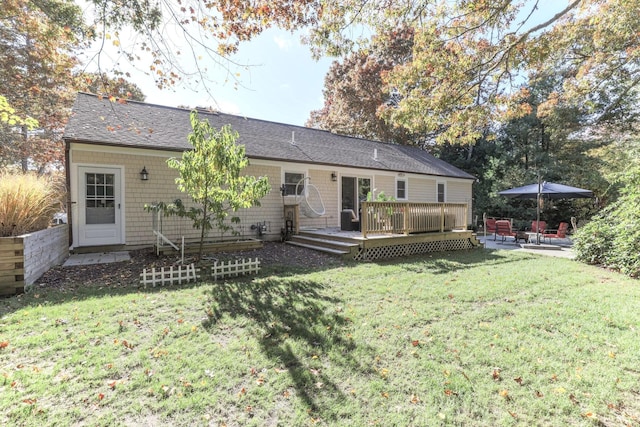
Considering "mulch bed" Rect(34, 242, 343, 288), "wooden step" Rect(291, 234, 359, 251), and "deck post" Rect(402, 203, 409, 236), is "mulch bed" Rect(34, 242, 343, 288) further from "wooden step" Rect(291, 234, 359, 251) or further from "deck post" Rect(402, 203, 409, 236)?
"deck post" Rect(402, 203, 409, 236)

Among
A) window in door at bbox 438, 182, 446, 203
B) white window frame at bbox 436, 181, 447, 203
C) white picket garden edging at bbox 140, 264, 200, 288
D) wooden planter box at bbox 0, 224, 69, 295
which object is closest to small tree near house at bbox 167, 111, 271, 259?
white picket garden edging at bbox 140, 264, 200, 288

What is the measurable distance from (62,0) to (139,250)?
7067mm

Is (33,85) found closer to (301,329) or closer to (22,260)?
→ (22,260)

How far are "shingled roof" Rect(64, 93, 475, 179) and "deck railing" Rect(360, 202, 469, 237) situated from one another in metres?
3.53

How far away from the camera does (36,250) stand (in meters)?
4.89

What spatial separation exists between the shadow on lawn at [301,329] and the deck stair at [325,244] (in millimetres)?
2404

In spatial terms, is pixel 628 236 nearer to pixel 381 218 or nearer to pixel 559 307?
pixel 559 307

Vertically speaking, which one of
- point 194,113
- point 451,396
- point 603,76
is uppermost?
point 603,76

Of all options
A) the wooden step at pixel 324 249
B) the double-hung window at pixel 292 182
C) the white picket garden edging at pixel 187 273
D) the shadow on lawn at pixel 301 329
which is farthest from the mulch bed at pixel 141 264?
the double-hung window at pixel 292 182

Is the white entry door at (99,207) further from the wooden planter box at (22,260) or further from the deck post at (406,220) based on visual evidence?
the deck post at (406,220)

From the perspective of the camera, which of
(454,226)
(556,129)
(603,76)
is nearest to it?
(454,226)

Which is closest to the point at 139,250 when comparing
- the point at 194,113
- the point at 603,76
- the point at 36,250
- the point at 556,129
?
the point at 36,250

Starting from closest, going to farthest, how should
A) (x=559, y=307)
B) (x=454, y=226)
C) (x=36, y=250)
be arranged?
(x=559, y=307) < (x=36, y=250) < (x=454, y=226)

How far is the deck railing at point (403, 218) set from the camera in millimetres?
7898
